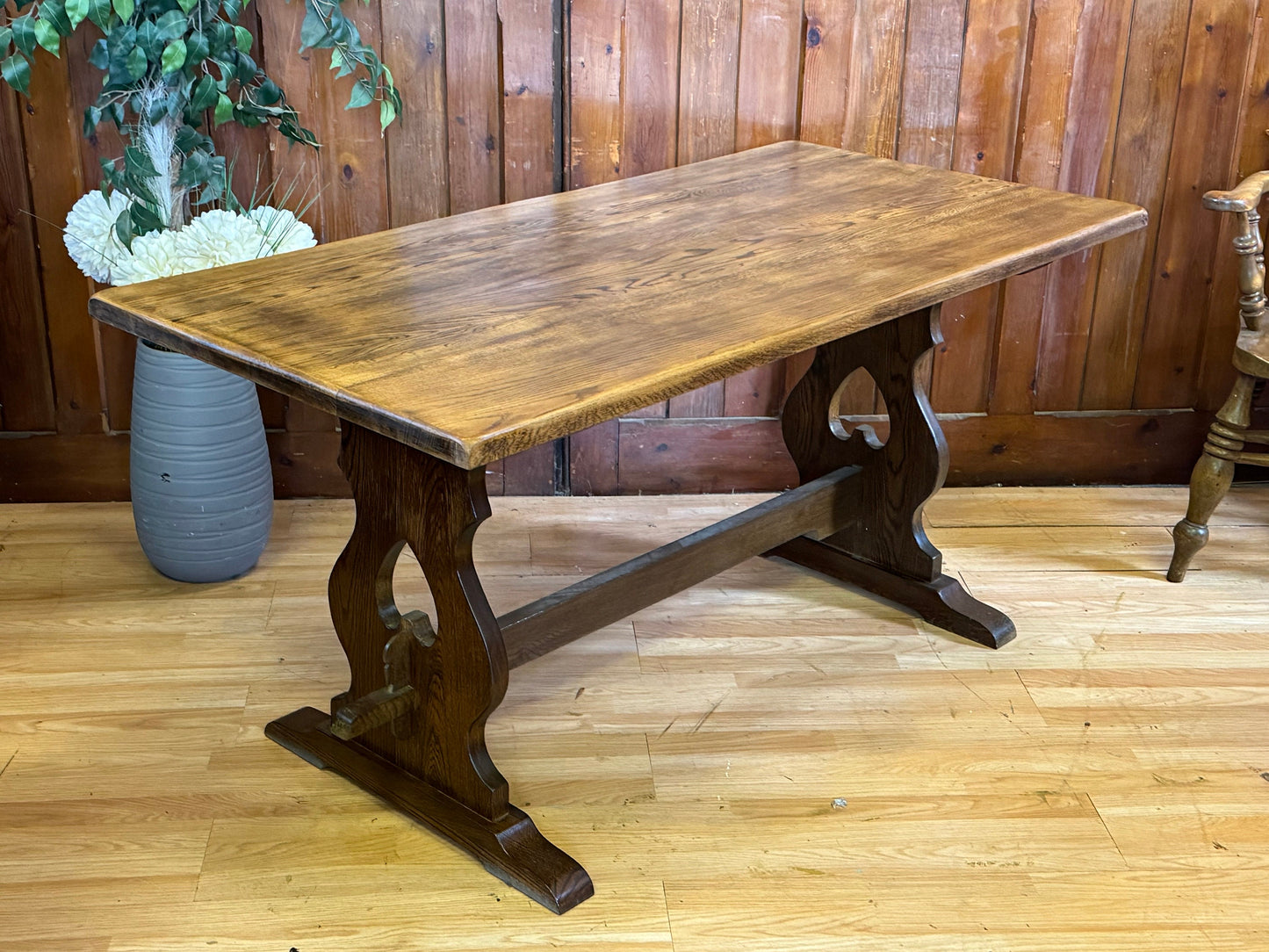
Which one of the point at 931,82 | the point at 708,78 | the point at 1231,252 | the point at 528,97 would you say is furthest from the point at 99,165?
the point at 1231,252

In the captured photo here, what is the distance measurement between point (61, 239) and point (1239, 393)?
7.71 feet

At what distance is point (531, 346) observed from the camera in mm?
1645

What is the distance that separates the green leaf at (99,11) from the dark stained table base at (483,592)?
0.78 meters

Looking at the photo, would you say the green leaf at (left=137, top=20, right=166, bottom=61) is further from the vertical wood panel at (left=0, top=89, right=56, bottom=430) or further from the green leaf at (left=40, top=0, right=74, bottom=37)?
the vertical wood panel at (left=0, top=89, right=56, bottom=430)

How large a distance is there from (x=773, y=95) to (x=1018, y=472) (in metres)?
1.05

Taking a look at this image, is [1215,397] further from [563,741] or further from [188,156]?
[188,156]

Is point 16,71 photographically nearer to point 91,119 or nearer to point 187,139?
point 91,119

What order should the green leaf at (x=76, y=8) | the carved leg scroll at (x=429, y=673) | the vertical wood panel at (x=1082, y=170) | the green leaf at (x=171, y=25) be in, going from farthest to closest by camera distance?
the vertical wood panel at (x=1082, y=170) < the green leaf at (x=171, y=25) < the green leaf at (x=76, y=8) < the carved leg scroll at (x=429, y=673)

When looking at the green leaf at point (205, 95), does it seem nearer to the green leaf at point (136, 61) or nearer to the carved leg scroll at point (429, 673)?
the green leaf at point (136, 61)

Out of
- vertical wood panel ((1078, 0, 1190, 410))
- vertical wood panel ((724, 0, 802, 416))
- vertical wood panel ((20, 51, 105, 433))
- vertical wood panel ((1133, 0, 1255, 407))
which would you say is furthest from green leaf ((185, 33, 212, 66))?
vertical wood panel ((1133, 0, 1255, 407))

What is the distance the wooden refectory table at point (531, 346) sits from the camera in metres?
1.56

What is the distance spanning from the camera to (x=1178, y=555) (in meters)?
2.71

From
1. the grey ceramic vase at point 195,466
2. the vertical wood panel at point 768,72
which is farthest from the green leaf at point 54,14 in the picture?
the vertical wood panel at point 768,72

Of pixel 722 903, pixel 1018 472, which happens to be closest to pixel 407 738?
pixel 722 903
